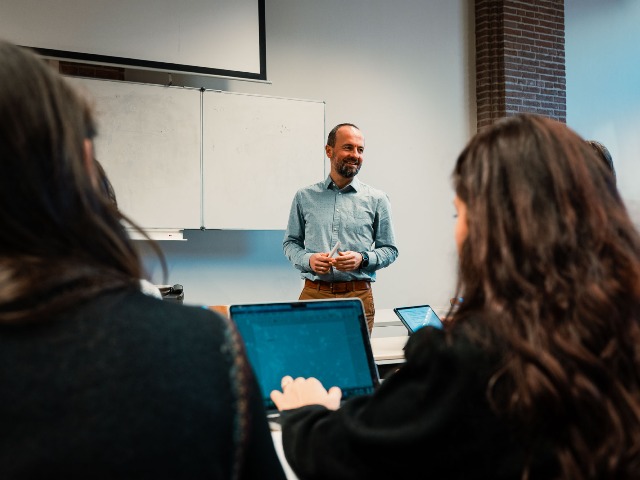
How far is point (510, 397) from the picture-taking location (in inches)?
32.7

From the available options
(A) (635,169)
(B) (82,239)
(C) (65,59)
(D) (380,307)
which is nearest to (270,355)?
(B) (82,239)

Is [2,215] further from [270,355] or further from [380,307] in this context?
[380,307]

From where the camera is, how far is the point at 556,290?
2.88 feet

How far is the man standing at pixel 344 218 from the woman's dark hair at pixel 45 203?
291 centimetres

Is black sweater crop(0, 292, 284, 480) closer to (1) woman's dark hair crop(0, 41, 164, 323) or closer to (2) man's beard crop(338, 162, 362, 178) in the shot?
(1) woman's dark hair crop(0, 41, 164, 323)

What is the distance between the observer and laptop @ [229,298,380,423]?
1.47 meters

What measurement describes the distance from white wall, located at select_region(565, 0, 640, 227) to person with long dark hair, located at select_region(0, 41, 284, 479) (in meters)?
6.12

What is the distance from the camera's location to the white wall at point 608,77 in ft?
20.3

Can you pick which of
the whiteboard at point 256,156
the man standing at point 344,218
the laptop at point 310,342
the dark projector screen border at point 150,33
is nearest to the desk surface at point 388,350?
the laptop at point 310,342

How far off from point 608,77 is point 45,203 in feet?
22.4

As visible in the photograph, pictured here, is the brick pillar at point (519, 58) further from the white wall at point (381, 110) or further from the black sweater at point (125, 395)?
the black sweater at point (125, 395)

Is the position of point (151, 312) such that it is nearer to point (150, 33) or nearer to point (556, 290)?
point (556, 290)

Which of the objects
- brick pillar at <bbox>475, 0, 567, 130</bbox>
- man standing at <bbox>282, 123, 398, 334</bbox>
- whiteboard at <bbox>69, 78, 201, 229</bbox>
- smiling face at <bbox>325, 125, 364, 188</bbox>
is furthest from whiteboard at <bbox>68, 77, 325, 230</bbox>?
brick pillar at <bbox>475, 0, 567, 130</bbox>

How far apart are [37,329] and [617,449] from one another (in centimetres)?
74
